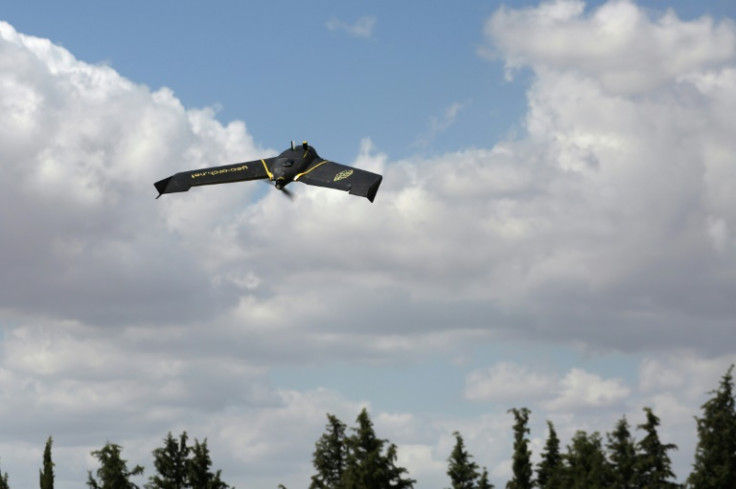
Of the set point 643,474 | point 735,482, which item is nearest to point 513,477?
point 643,474

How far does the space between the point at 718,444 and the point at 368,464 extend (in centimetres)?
2568

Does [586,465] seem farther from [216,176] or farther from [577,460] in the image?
[216,176]

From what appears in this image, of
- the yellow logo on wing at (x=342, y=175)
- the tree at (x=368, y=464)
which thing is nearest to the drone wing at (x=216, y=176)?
the yellow logo on wing at (x=342, y=175)

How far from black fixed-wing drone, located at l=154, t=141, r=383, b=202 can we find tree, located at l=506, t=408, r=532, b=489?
31.8 m

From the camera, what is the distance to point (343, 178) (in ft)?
210

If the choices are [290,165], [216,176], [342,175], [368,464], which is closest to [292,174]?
[290,165]

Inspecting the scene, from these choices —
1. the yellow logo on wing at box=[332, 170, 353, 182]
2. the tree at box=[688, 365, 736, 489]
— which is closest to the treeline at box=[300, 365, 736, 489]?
the tree at box=[688, 365, 736, 489]

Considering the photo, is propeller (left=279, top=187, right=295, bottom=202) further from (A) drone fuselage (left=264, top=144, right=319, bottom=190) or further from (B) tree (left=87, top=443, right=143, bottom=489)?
(B) tree (left=87, top=443, right=143, bottom=489)

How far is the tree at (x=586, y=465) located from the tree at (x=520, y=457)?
294cm

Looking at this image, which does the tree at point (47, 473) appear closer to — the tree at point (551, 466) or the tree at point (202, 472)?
the tree at point (202, 472)

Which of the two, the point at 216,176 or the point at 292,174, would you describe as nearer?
the point at 292,174

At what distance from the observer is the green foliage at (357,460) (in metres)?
89.4

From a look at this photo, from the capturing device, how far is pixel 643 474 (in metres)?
85.4

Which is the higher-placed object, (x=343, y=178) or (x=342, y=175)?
(x=342, y=175)
